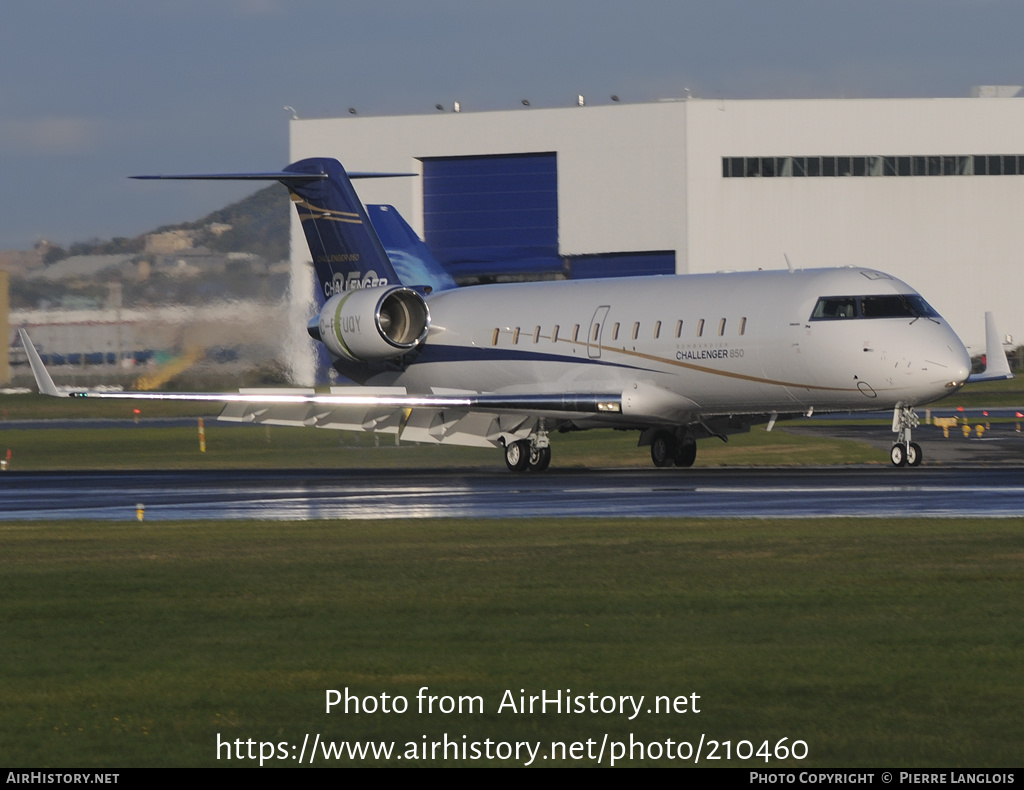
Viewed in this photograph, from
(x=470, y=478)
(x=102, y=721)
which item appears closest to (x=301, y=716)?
(x=102, y=721)

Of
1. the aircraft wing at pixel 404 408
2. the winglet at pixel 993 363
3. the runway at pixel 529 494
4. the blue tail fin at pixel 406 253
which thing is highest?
the blue tail fin at pixel 406 253

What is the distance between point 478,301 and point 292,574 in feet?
71.9

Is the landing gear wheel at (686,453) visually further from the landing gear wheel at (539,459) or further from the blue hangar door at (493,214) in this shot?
the blue hangar door at (493,214)

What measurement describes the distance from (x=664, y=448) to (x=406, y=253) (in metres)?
9.38

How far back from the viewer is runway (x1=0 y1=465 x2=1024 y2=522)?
73.3 ft

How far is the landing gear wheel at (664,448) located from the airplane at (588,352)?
36 millimetres

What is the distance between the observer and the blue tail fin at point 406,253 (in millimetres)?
40188

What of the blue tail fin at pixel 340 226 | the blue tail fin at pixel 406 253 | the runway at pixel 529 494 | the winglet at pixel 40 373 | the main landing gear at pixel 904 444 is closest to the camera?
the runway at pixel 529 494

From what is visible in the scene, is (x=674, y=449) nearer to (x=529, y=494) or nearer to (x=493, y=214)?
(x=529, y=494)

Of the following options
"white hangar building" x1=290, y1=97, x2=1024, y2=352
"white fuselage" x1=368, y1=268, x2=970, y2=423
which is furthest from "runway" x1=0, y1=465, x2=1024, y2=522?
"white hangar building" x1=290, y1=97, x2=1024, y2=352

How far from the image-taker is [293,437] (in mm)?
48875

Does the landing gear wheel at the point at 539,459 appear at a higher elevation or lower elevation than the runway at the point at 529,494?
lower

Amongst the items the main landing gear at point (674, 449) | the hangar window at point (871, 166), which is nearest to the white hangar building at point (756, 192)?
the hangar window at point (871, 166)

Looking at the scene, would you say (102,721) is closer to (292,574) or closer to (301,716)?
(301,716)
